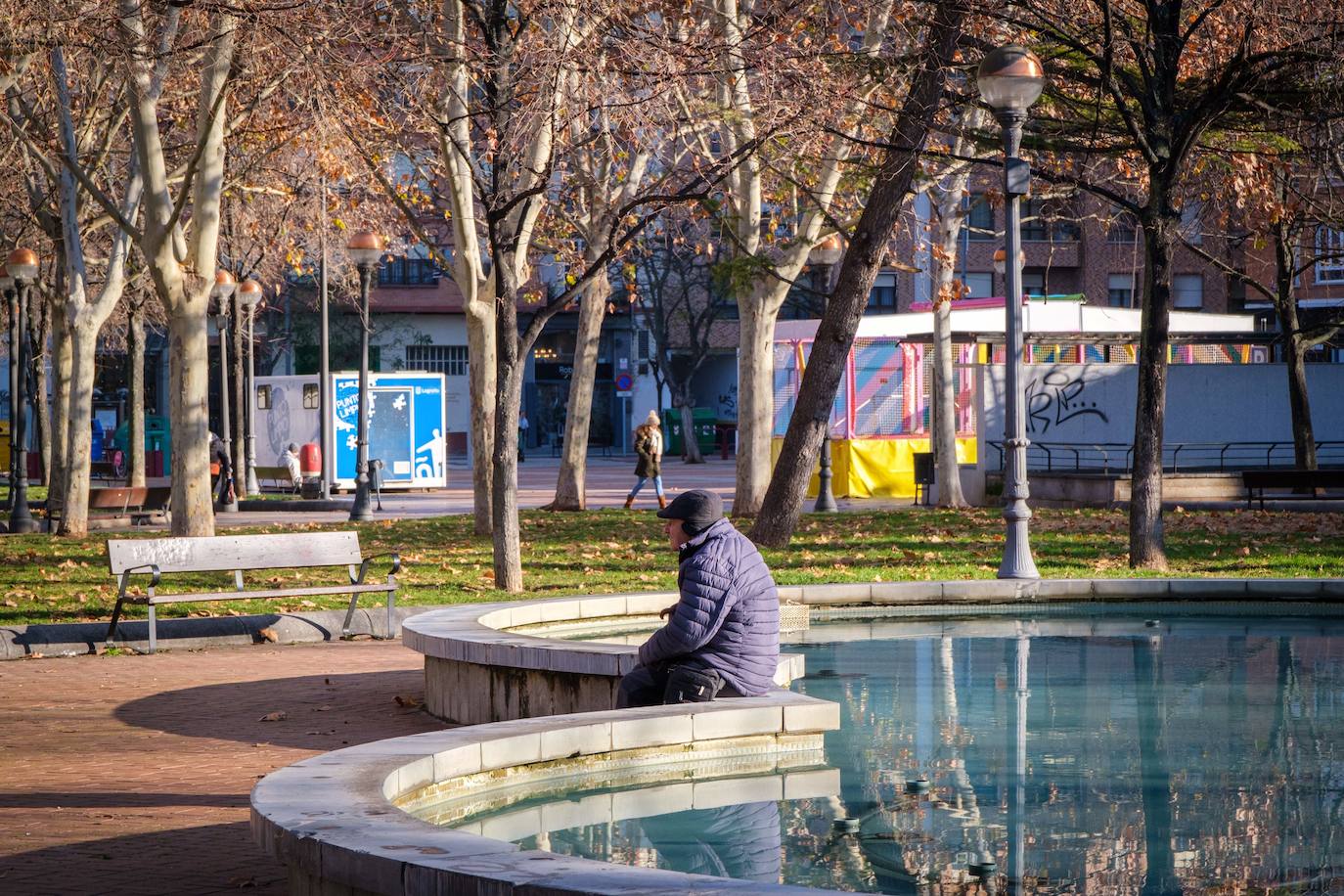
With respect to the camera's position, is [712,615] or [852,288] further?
[852,288]

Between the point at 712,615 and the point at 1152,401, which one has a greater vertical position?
the point at 1152,401

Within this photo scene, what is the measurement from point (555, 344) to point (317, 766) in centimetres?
6656

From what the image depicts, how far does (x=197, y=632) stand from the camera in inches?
530

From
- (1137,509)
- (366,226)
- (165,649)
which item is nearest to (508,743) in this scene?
(165,649)

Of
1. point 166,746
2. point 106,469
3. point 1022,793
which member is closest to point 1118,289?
point 106,469

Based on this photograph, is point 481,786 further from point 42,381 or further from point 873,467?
point 42,381

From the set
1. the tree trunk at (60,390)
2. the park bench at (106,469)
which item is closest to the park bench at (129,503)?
the tree trunk at (60,390)

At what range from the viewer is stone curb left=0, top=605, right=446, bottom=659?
42.8 feet

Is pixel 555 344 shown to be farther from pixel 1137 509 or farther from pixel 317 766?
pixel 317 766

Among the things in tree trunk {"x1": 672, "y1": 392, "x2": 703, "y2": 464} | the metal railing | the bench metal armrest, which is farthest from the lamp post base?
tree trunk {"x1": 672, "y1": 392, "x2": 703, "y2": 464}

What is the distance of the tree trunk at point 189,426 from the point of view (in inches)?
695

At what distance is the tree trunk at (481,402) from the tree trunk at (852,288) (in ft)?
13.5

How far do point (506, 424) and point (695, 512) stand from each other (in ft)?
22.7

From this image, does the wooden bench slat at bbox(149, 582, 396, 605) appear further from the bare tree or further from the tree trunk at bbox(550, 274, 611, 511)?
the tree trunk at bbox(550, 274, 611, 511)
